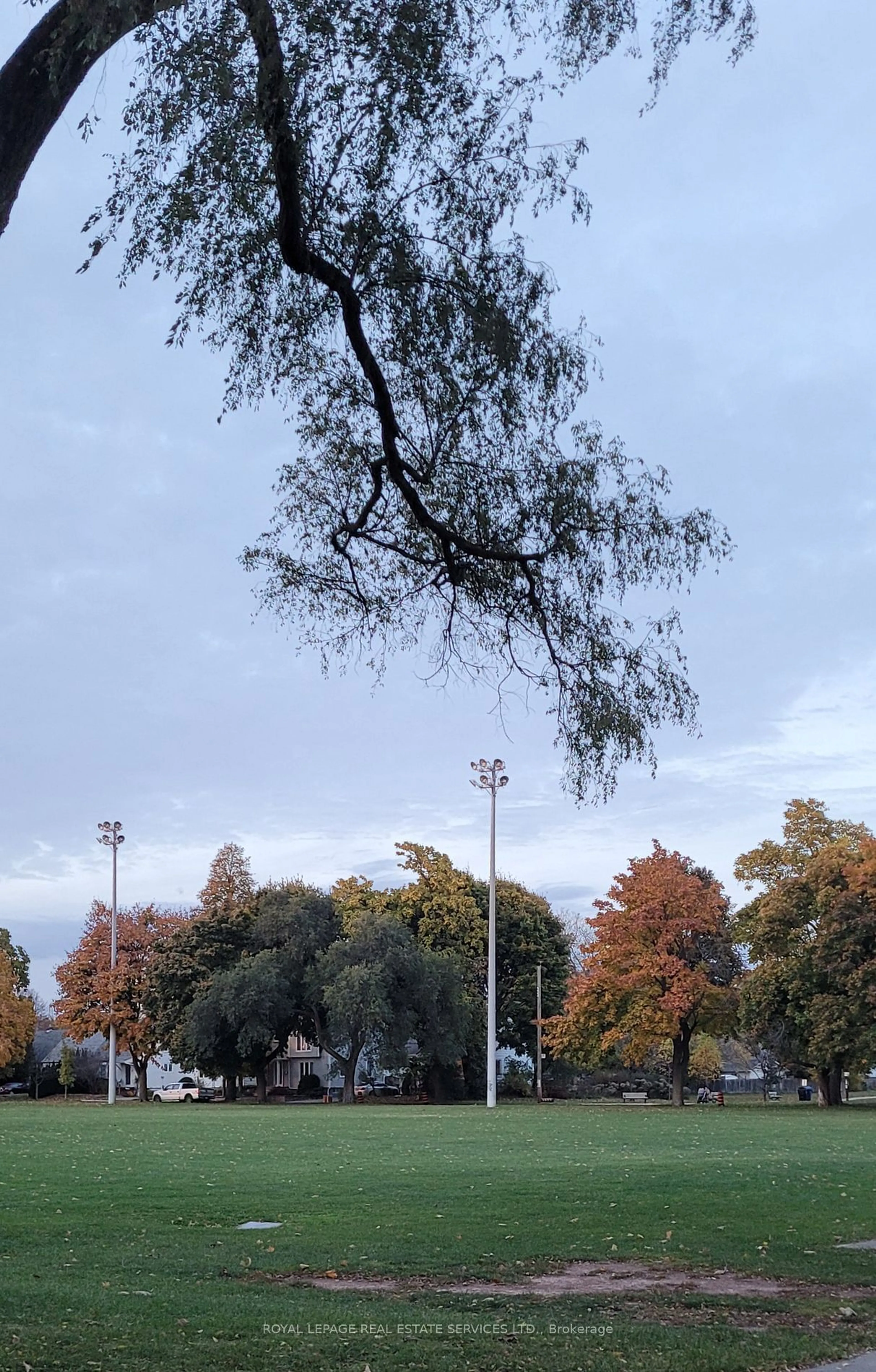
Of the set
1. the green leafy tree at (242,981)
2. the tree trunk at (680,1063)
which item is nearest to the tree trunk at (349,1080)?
the green leafy tree at (242,981)

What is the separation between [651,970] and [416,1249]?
3854 centimetres

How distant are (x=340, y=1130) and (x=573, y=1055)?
22.4 meters

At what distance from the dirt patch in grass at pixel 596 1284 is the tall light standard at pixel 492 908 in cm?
3884

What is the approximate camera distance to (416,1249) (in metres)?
11.3

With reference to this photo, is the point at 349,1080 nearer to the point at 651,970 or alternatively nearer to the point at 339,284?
the point at 651,970

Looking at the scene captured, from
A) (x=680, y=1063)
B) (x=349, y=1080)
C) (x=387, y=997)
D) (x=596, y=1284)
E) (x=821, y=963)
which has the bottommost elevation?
(x=349, y=1080)

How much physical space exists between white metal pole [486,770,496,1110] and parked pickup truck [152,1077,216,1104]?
25138mm

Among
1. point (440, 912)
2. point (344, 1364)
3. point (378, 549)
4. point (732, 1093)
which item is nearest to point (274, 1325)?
point (344, 1364)

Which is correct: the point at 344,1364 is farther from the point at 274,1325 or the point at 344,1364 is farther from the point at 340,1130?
the point at 340,1130

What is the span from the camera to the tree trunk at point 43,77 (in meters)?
7.13

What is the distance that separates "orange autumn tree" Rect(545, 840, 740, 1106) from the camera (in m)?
48.6

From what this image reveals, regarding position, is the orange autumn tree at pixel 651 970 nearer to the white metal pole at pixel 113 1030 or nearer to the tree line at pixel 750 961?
the tree line at pixel 750 961

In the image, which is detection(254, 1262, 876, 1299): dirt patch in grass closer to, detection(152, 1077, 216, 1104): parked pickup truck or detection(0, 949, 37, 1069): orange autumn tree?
detection(0, 949, 37, 1069): orange autumn tree

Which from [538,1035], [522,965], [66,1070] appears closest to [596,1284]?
[538,1035]
